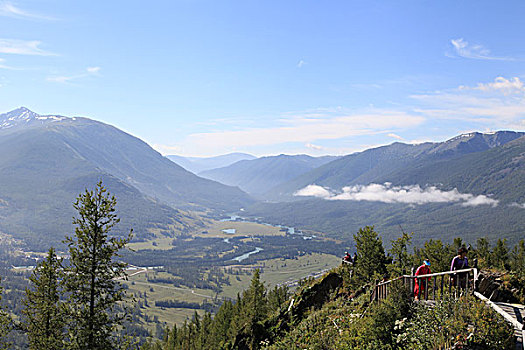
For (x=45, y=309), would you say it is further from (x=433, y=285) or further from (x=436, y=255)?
(x=436, y=255)

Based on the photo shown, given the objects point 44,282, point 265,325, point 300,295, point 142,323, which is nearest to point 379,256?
point 300,295

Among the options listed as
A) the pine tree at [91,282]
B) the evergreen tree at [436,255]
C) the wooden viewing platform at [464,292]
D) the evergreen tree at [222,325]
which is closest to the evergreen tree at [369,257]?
the evergreen tree at [436,255]

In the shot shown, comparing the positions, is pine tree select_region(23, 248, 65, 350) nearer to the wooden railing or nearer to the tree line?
the tree line

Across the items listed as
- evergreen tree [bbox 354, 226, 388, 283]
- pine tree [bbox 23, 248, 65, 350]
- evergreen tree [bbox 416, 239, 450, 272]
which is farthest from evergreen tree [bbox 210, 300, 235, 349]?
pine tree [bbox 23, 248, 65, 350]

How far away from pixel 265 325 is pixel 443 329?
2059 centimetres

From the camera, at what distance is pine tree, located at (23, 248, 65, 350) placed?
21.2 meters

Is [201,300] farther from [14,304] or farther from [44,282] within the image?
[44,282]

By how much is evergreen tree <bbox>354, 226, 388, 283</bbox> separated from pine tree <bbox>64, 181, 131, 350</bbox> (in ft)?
63.8

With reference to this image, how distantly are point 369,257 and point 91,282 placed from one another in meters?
23.8

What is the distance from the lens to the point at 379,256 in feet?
113

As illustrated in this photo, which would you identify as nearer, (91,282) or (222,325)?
(91,282)

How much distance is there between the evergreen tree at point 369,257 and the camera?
32.4m

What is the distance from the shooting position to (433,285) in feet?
46.3

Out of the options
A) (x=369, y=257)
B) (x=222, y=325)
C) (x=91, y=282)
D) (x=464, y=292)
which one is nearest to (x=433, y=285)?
(x=464, y=292)
